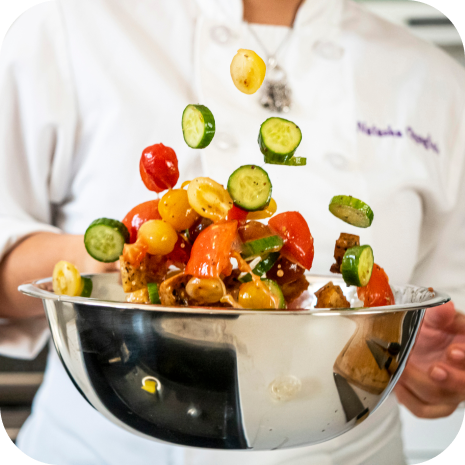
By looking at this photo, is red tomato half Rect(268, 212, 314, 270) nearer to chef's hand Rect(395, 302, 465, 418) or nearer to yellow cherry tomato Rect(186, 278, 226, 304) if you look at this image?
yellow cherry tomato Rect(186, 278, 226, 304)

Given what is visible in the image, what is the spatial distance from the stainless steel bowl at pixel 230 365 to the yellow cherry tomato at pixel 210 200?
10cm

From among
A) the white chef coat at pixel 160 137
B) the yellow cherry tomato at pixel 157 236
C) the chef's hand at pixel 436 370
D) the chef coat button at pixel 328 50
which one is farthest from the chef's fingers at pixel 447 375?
the chef coat button at pixel 328 50

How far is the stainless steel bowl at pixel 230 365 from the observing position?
1.15ft

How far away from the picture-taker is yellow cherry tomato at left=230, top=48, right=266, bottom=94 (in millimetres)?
415

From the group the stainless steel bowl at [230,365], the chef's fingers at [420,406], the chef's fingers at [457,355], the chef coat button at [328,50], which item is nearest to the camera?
the stainless steel bowl at [230,365]

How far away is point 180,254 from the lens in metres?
0.45

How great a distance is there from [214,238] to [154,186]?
10cm

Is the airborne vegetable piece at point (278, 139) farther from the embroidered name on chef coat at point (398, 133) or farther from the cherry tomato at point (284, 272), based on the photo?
the embroidered name on chef coat at point (398, 133)

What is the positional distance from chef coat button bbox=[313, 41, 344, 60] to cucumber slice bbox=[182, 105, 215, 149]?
52 centimetres

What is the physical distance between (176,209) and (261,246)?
0.08m

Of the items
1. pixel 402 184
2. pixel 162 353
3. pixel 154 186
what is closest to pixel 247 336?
pixel 162 353

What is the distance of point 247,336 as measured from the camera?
1.15 feet

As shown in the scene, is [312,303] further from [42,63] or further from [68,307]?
[42,63]

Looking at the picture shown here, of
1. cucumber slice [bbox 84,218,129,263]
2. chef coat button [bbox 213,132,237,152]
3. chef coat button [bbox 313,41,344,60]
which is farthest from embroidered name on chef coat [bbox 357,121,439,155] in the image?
cucumber slice [bbox 84,218,129,263]
